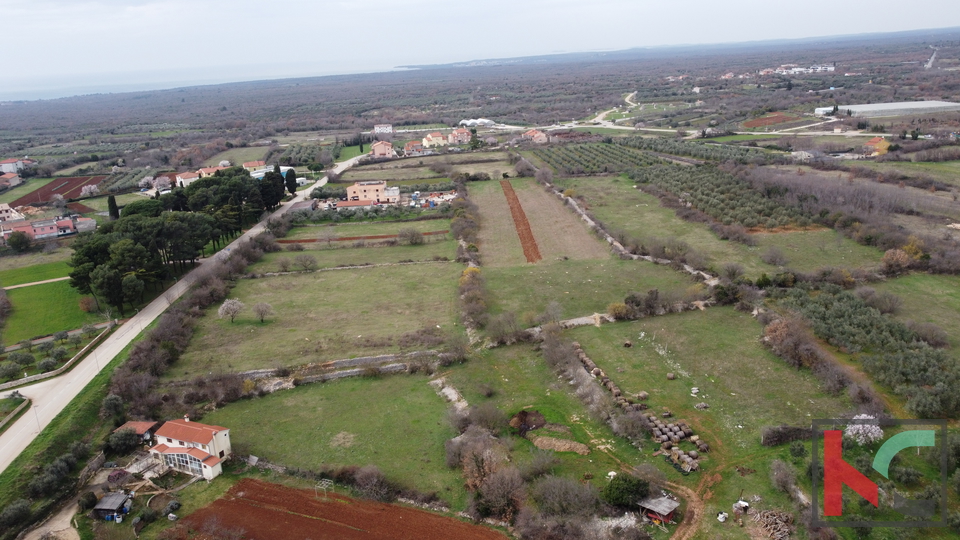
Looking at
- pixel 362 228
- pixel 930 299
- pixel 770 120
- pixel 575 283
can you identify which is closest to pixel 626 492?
pixel 575 283

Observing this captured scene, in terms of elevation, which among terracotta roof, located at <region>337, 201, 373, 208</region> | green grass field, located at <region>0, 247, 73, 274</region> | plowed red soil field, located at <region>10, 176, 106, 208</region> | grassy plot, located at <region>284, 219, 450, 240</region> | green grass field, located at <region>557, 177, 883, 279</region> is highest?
plowed red soil field, located at <region>10, 176, 106, 208</region>

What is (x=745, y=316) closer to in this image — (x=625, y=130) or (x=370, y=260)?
(x=370, y=260)

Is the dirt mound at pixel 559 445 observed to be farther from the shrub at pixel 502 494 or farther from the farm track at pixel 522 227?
the farm track at pixel 522 227

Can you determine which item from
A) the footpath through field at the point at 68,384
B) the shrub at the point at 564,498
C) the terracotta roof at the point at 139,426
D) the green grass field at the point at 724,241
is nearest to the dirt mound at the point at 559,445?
the shrub at the point at 564,498

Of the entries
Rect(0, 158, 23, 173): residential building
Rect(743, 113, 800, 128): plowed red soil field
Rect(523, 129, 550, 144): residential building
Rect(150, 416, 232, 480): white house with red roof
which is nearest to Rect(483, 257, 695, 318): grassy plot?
Rect(150, 416, 232, 480): white house with red roof

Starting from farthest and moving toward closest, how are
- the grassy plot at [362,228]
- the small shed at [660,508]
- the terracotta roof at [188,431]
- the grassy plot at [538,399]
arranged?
1. the grassy plot at [362,228]
2. the terracotta roof at [188,431]
3. the grassy plot at [538,399]
4. the small shed at [660,508]

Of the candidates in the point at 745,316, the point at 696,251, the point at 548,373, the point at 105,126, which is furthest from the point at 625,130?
the point at 105,126

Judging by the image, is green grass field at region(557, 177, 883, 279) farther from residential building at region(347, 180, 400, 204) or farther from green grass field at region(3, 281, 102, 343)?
green grass field at region(3, 281, 102, 343)
